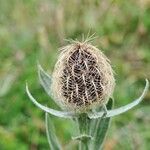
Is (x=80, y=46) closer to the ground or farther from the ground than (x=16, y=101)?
closer to the ground

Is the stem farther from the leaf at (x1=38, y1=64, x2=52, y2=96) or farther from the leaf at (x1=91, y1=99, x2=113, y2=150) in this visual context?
the leaf at (x1=38, y1=64, x2=52, y2=96)

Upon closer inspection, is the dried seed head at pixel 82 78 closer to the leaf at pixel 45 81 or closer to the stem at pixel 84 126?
the stem at pixel 84 126

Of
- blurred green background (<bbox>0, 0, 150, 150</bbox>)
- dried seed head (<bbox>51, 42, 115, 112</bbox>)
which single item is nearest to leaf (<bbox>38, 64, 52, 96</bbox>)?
dried seed head (<bbox>51, 42, 115, 112</bbox>)

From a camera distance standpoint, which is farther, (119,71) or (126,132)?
(119,71)

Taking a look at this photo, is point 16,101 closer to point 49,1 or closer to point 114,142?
point 114,142

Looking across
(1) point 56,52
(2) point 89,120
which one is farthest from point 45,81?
(1) point 56,52

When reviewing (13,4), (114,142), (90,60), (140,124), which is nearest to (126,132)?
(114,142)

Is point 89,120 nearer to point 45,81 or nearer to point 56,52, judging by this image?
point 45,81
